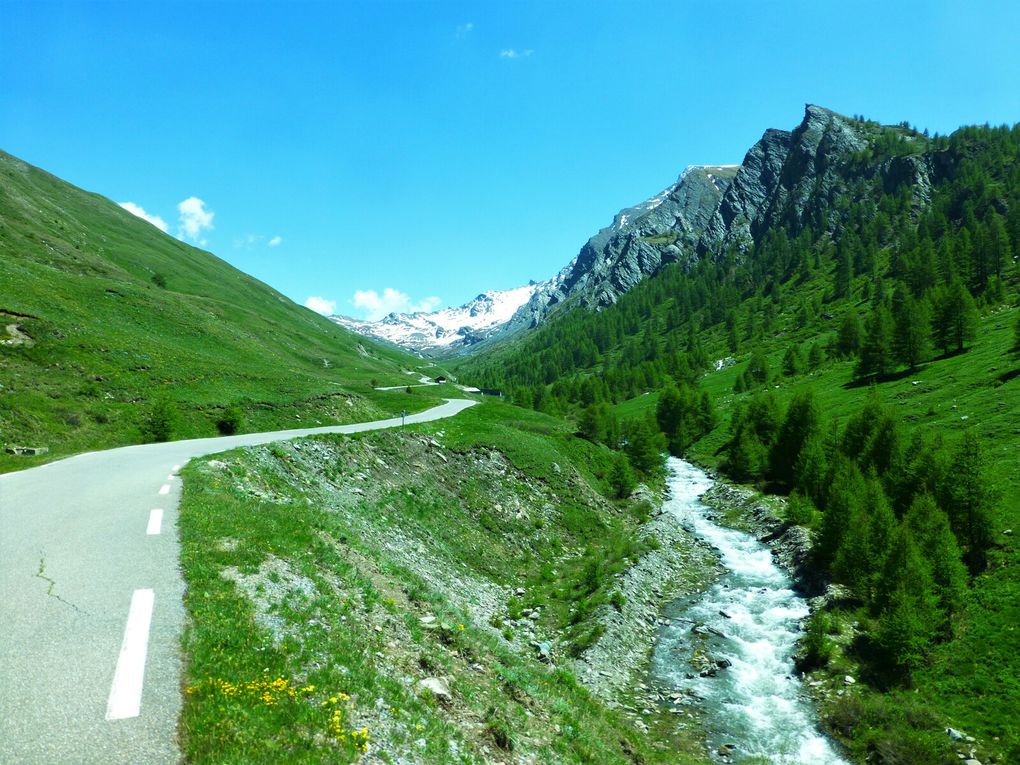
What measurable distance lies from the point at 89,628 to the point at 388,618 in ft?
23.6

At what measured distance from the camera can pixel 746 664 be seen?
29422mm

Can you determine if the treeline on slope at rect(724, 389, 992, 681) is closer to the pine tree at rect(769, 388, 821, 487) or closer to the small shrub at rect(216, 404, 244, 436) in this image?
the pine tree at rect(769, 388, 821, 487)

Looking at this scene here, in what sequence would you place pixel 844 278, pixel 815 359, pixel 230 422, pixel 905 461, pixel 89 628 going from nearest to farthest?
1. pixel 89 628
2. pixel 230 422
3. pixel 905 461
4. pixel 815 359
5. pixel 844 278

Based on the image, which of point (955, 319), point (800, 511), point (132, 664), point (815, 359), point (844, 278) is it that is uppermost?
point (844, 278)

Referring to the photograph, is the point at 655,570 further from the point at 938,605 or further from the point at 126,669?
the point at 126,669

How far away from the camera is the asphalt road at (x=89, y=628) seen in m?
6.86

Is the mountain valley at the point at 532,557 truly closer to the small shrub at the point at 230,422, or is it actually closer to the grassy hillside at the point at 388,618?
the grassy hillside at the point at 388,618

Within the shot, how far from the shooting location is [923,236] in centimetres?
18738

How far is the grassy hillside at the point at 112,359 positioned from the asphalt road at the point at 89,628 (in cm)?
1491

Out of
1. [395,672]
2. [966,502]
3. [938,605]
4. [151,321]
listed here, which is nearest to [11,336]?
[151,321]

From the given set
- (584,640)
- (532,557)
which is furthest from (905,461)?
(584,640)

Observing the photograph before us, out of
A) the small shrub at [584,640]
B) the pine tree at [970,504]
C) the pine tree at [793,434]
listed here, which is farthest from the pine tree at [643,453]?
the small shrub at [584,640]

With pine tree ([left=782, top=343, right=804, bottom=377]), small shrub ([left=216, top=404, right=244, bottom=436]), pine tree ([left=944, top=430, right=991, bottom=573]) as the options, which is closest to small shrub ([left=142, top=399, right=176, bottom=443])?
small shrub ([left=216, top=404, right=244, bottom=436])

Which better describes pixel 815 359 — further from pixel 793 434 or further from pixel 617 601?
pixel 617 601
